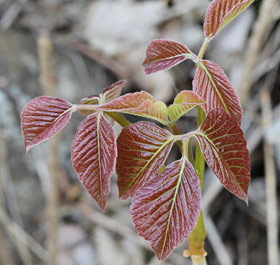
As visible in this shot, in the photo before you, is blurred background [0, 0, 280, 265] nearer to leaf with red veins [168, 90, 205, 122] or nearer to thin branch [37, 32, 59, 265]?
thin branch [37, 32, 59, 265]

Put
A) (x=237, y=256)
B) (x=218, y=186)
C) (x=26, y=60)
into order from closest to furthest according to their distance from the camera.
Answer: (x=218, y=186), (x=237, y=256), (x=26, y=60)

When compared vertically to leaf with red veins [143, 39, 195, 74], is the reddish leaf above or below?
below

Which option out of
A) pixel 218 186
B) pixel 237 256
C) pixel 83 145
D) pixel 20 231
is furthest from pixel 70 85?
pixel 83 145

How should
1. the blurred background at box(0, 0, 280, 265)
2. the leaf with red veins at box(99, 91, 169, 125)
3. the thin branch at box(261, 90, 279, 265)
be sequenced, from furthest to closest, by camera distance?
the blurred background at box(0, 0, 280, 265), the thin branch at box(261, 90, 279, 265), the leaf with red veins at box(99, 91, 169, 125)

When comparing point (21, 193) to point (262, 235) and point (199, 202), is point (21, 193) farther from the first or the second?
point (199, 202)

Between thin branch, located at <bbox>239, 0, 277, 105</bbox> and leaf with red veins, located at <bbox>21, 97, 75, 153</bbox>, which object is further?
thin branch, located at <bbox>239, 0, 277, 105</bbox>

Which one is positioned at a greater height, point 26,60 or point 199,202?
point 26,60

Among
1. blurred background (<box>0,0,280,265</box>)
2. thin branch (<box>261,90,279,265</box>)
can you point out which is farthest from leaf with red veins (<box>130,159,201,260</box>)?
thin branch (<box>261,90,279,265</box>)
